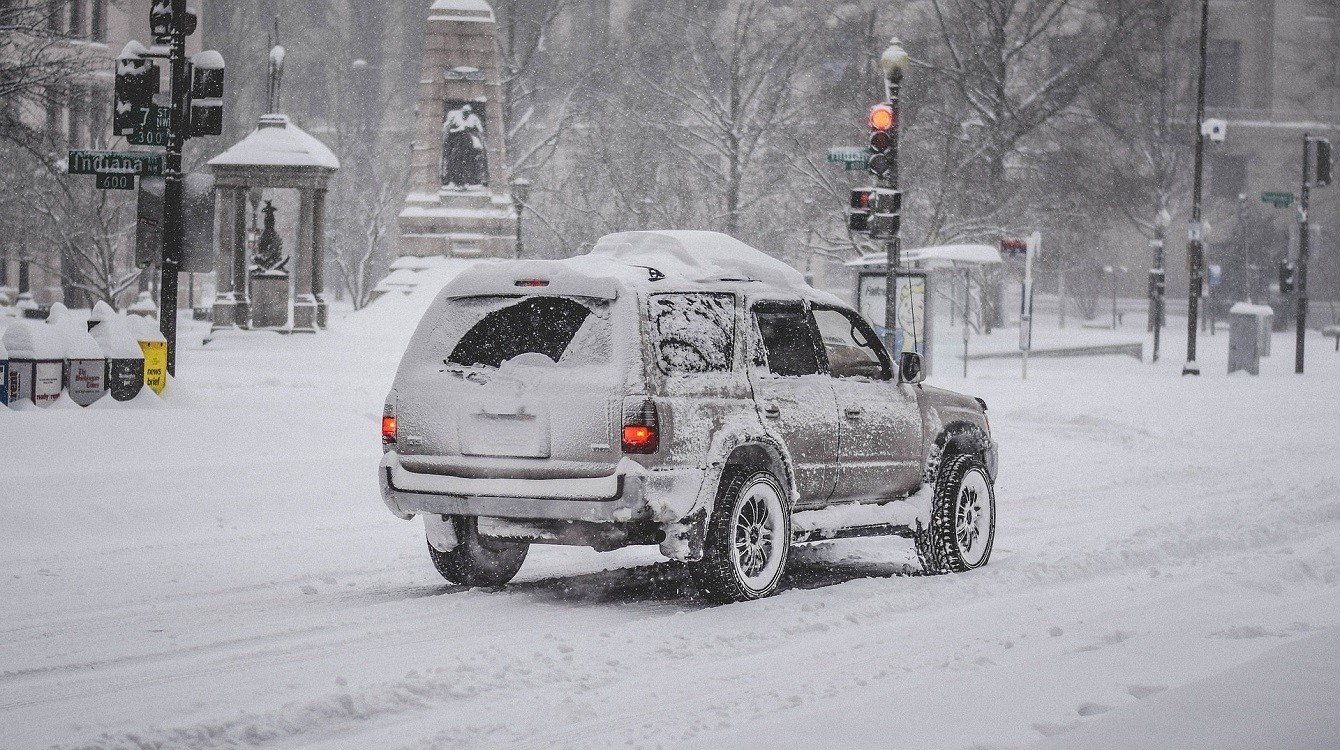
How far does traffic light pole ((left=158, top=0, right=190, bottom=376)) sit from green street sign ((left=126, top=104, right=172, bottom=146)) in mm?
50

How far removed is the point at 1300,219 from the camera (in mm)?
37875

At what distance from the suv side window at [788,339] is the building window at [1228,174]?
81628mm

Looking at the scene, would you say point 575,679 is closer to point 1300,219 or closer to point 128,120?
point 128,120

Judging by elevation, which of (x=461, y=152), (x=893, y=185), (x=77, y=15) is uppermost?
(x=77, y=15)

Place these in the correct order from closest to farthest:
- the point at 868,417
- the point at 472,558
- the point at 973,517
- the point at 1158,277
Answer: the point at 472,558 → the point at 868,417 → the point at 973,517 → the point at 1158,277

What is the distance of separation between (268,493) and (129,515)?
4.72ft

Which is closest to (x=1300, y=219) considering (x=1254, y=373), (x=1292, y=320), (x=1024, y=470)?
(x=1254, y=373)

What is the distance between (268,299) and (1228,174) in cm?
6365

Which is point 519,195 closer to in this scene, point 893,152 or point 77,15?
point 893,152

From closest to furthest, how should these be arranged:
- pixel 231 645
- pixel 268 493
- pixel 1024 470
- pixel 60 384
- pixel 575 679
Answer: pixel 575 679
pixel 231 645
pixel 268 493
pixel 60 384
pixel 1024 470

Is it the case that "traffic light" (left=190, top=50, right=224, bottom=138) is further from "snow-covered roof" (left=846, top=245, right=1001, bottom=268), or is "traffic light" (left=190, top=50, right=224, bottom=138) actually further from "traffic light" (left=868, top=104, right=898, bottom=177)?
"snow-covered roof" (left=846, top=245, right=1001, bottom=268)

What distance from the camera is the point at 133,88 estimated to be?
51.8 ft

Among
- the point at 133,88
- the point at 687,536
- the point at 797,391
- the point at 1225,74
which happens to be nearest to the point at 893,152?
the point at 133,88

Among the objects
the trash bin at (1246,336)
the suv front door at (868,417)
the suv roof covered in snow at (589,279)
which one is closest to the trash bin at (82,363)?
the suv roof covered in snow at (589,279)
